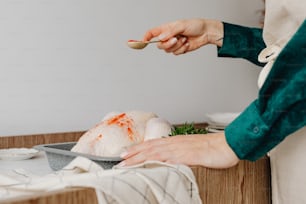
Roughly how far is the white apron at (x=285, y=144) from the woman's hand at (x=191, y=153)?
0.33 feet

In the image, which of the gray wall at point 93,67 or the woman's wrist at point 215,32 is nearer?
the woman's wrist at point 215,32

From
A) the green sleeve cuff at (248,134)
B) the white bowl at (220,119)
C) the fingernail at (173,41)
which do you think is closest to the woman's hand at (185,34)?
the fingernail at (173,41)

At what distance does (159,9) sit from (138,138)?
62 cm

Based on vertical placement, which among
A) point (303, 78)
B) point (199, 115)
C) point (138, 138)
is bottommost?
point (199, 115)

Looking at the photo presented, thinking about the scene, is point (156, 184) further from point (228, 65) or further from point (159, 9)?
point (228, 65)

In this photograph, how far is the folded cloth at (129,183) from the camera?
577 millimetres

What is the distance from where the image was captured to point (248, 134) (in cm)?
70

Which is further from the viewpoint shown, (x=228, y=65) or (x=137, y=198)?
(x=228, y=65)

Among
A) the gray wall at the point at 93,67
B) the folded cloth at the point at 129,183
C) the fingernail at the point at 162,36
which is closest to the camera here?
the folded cloth at the point at 129,183

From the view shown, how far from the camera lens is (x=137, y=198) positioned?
609mm

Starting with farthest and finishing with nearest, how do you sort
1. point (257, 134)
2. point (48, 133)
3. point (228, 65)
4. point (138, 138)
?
point (228, 65) < point (48, 133) < point (138, 138) < point (257, 134)

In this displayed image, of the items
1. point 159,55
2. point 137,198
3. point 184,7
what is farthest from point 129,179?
point 184,7

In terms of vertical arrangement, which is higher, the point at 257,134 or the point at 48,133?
the point at 257,134

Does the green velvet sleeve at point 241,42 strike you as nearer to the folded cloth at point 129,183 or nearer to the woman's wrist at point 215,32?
the woman's wrist at point 215,32
